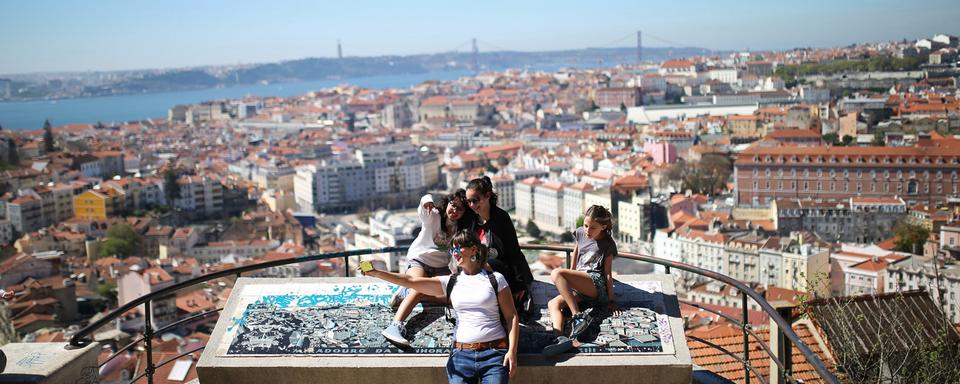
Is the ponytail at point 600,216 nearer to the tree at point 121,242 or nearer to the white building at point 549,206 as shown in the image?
the tree at point 121,242

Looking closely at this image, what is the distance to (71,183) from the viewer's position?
23.4m

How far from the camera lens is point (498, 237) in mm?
1991

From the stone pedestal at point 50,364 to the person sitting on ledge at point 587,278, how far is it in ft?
2.86

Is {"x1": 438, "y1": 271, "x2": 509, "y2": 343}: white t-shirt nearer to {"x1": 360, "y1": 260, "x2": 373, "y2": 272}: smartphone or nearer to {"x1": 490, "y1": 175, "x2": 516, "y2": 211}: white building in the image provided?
{"x1": 360, "y1": 260, "x2": 373, "y2": 272}: smartphone

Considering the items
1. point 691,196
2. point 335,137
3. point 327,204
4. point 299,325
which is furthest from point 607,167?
point 299,325

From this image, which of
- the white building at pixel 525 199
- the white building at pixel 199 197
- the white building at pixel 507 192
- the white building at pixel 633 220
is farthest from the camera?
the white building at pixel 507 192

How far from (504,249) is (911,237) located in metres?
14.0

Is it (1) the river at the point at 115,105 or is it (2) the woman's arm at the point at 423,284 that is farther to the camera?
(1) the river at the point at 115,105

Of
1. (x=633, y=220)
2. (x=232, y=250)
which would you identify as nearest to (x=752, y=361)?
(x=232, y=250)

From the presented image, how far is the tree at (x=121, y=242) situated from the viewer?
58.9 ft

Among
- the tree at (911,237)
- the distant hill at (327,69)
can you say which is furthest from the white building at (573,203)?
the distant hill at (327,69)

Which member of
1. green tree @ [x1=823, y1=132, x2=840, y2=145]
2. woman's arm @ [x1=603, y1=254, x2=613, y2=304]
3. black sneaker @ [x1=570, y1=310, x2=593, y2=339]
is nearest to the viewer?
black sneaker @ [x1=570, y1=310, x2=593, y2=339]

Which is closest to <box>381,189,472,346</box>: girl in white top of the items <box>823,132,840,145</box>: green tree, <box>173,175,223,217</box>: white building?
<box>823,132,840,145</box>: green tree

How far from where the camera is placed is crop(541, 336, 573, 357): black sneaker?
174cm
